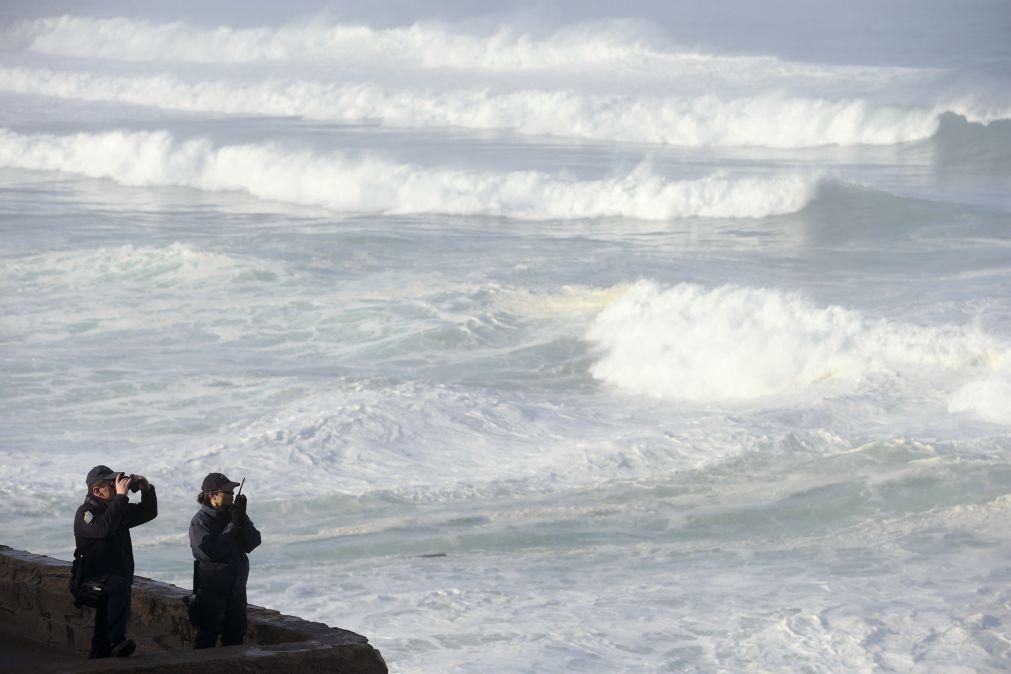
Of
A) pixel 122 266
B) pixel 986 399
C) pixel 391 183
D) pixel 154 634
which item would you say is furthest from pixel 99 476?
pixel 391 183

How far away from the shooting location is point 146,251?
2508 centimetres

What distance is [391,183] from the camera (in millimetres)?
36188

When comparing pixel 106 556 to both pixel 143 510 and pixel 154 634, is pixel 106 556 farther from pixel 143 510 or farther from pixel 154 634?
pixel 154 634

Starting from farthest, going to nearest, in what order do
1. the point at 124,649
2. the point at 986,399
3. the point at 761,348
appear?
the point at 761,348 → the point at 986,399 → the point at 124,649

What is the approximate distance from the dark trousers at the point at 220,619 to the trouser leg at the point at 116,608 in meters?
0.30

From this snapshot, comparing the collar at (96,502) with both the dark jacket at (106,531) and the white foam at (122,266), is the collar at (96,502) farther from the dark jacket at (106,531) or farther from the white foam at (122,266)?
the white foam at (122,266)

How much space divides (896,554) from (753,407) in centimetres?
517

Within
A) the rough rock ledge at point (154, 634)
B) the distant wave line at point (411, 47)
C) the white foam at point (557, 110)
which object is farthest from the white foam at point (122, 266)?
the distant wave line at point (411, 47)

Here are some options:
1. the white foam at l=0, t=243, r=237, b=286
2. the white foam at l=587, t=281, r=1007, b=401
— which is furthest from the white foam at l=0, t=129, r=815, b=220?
the white foam at l=587, t=281, r=1007, b=401

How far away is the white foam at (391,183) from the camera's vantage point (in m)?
32.9

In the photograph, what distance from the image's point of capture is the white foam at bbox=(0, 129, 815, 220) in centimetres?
3291

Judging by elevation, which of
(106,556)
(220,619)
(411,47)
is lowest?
(220,619)

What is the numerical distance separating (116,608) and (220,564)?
0.44 metres

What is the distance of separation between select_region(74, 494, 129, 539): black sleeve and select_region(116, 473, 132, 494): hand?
0.06ft
